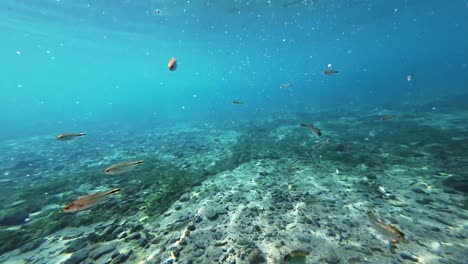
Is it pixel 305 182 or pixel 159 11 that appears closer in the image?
pixel 305 182

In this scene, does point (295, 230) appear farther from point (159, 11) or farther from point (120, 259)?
Result: point (159, 11)

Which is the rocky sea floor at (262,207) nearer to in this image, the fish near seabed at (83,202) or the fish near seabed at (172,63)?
the fish near seabed at (83,202)

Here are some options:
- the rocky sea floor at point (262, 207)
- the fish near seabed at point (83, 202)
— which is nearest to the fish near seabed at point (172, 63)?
the fish near seabed at point (83, 202)

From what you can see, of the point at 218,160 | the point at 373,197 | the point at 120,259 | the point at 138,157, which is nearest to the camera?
the point at 120,259

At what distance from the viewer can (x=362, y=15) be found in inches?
1270

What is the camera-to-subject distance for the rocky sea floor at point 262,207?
4.23 m

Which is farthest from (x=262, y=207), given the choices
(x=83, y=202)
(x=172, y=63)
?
(x=172, y=63)

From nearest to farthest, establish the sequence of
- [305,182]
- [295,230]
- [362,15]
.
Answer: [295,230], [305,182], [362,15]

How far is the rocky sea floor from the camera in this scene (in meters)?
4.23

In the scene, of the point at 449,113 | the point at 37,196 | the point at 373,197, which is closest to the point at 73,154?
the point at 37,196

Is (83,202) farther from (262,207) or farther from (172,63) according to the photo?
(262,207)

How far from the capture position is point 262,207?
19.1 feet

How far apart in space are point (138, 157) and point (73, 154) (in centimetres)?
571

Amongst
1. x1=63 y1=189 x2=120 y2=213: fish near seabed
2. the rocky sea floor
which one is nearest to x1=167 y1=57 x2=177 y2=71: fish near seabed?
x1=63 y1=189 x2=120 y2=213: fish near seabed
